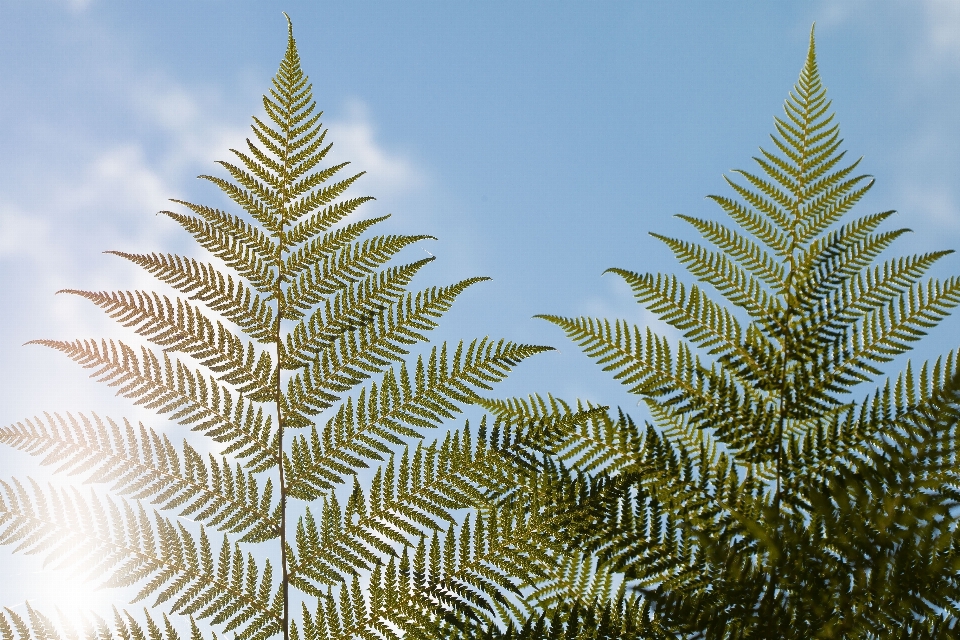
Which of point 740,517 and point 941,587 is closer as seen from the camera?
point 941,587

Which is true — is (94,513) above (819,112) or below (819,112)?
below

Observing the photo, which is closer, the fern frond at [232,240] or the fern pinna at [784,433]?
the fern pinna at [784,433]

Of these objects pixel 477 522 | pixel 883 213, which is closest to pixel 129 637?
pixel 477 522

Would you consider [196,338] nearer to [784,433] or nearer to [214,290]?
[214,290]

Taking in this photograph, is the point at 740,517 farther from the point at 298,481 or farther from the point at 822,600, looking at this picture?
the point at 298,481

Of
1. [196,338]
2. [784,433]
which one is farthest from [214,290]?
[784,433]

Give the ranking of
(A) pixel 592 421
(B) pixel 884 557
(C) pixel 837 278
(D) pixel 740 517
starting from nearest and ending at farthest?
(B) pixel 884 557, (D) pixel 740 517, (A) pixel 592 421, (C) pixel 837 278

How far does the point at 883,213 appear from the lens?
2928 millimetres

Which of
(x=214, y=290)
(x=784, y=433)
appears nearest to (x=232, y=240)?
(x=214, y=290)

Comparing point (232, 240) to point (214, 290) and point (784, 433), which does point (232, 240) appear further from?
point (784, 433)

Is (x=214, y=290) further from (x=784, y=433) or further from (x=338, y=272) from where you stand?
(x=784, y=433)

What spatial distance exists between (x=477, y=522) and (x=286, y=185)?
5.08 feet

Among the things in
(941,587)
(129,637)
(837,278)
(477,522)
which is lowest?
(941,587)

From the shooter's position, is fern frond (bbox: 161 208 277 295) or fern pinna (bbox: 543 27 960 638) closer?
fern pinna (bbox: 543 27 960 638)
